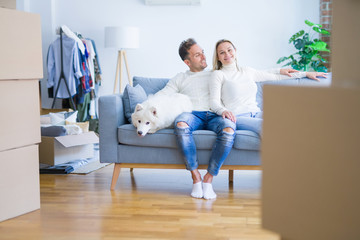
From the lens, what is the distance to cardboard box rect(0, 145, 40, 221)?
2.36 metres

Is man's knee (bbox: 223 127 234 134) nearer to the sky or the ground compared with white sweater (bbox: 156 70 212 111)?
nearer to the ground

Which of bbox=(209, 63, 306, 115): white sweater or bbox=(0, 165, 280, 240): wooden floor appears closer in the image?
bbox=(0, 165, 280, 240): wooden floor

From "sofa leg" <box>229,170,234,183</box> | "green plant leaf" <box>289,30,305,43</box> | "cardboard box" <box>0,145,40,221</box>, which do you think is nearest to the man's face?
"sofa leg" <box>229,170,234,183</box>

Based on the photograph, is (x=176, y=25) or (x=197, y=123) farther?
(x=176, y=25)

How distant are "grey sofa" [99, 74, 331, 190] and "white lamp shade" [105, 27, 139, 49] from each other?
2.27 metres

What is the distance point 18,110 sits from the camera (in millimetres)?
2410

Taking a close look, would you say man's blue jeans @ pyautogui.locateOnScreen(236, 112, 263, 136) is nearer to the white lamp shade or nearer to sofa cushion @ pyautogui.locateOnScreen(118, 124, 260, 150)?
sofa cushion @ pyautogui.locateOnScreen(118, 124, 260, 150)

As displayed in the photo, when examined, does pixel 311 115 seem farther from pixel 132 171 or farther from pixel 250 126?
pixel 132 171

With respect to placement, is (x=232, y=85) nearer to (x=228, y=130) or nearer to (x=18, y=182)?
(x=228, y=130)

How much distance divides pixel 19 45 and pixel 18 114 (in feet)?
1.20

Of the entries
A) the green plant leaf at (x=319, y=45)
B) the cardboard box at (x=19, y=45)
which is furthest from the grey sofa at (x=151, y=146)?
the green plant leaf at (x=319, y=45)

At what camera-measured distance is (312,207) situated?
743 mm

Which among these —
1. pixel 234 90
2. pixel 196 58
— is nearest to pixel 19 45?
pixel 196 58

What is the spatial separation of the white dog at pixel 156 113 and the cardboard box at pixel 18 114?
2.23 feet
